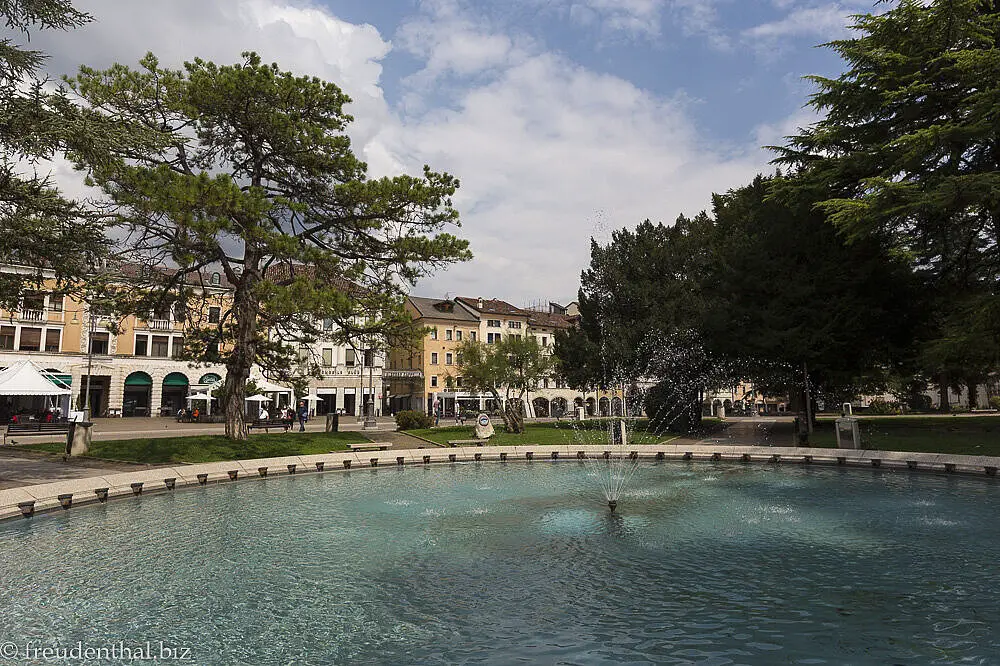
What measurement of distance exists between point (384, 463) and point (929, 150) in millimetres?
25735

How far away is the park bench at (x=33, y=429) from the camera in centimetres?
2841

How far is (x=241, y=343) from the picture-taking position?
80.4ft

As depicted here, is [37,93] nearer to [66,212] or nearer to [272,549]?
[66,212]

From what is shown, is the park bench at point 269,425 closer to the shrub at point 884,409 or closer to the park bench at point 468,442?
the park bench at point 468,442

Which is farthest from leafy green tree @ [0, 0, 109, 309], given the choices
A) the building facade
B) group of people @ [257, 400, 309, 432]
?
the building facade

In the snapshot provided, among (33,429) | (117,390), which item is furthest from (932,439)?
(117,390)

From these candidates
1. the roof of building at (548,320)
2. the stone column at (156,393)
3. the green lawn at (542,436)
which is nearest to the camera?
the green lawn at (542,436)

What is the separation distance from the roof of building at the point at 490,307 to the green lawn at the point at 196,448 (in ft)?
158

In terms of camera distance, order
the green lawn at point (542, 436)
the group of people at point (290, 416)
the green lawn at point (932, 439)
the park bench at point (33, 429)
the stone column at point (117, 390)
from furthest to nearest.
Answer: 1. the stone column at point (117, 390)
2. the group of people at point (290, 416)
3. the green lawn at point (542, 436)
4. the park bench at point (33, 429)
5. the green lawn at point (932, 439)

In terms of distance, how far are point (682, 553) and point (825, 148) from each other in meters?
27.9

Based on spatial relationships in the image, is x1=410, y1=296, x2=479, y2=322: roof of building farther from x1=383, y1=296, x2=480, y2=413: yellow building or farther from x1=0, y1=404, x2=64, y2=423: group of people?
x1=0, y1=404, x2=64, y2=423: group of people

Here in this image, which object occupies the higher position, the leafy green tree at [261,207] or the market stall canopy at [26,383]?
the leafy green tree at [261,207]

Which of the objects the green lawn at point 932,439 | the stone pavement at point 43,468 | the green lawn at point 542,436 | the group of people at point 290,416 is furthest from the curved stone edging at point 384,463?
the group of people at point 290,416

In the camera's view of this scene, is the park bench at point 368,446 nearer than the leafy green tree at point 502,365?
Yes
